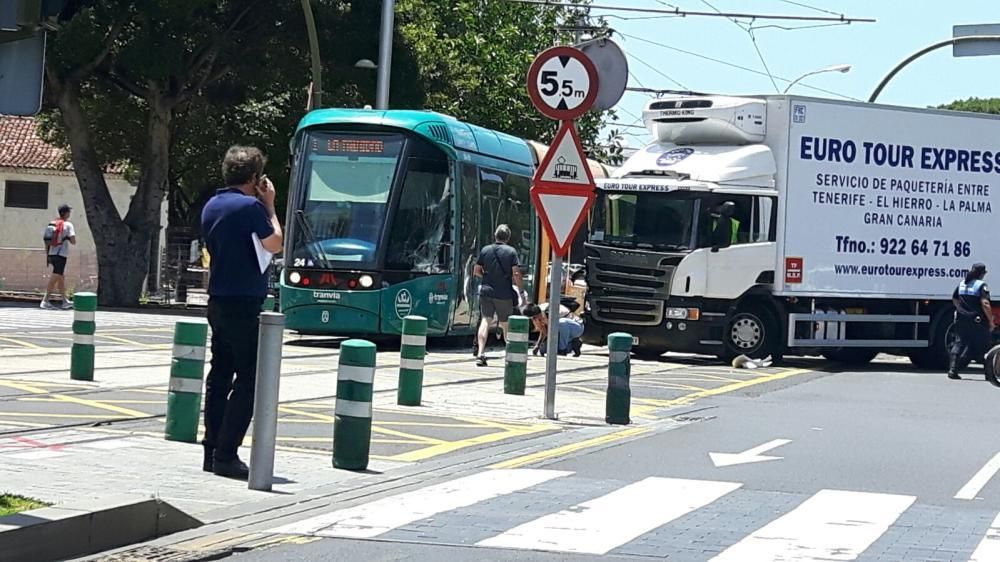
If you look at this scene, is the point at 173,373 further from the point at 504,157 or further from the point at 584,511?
the point at 504,157

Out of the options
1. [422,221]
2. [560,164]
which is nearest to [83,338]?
[560,164]

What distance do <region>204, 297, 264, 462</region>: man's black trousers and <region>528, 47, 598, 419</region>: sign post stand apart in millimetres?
4693

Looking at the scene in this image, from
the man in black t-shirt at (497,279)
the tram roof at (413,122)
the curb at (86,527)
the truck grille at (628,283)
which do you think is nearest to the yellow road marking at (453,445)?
the curb at (86,527)

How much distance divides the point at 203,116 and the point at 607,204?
23.2m

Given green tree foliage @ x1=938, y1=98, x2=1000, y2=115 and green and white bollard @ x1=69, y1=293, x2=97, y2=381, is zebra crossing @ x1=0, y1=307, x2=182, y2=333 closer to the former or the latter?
green and white bollard @ x1=69, y1=293, x2=97, y2=381

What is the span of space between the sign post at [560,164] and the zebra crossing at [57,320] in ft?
36.4

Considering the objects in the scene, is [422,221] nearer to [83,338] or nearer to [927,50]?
[83,338]

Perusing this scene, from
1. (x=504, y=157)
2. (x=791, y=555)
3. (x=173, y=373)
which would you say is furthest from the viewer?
(x=504, y=157)

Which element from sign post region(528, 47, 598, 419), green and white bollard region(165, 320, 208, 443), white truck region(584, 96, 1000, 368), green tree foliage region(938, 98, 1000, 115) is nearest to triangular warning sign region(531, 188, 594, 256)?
sign post region(528, 47, 598, 419)

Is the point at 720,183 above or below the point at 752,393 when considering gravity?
above

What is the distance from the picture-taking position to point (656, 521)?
9.16 meters

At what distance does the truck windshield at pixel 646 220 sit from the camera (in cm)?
2473

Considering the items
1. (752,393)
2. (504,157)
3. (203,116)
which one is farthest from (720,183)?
(203,116)

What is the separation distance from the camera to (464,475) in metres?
10.9
